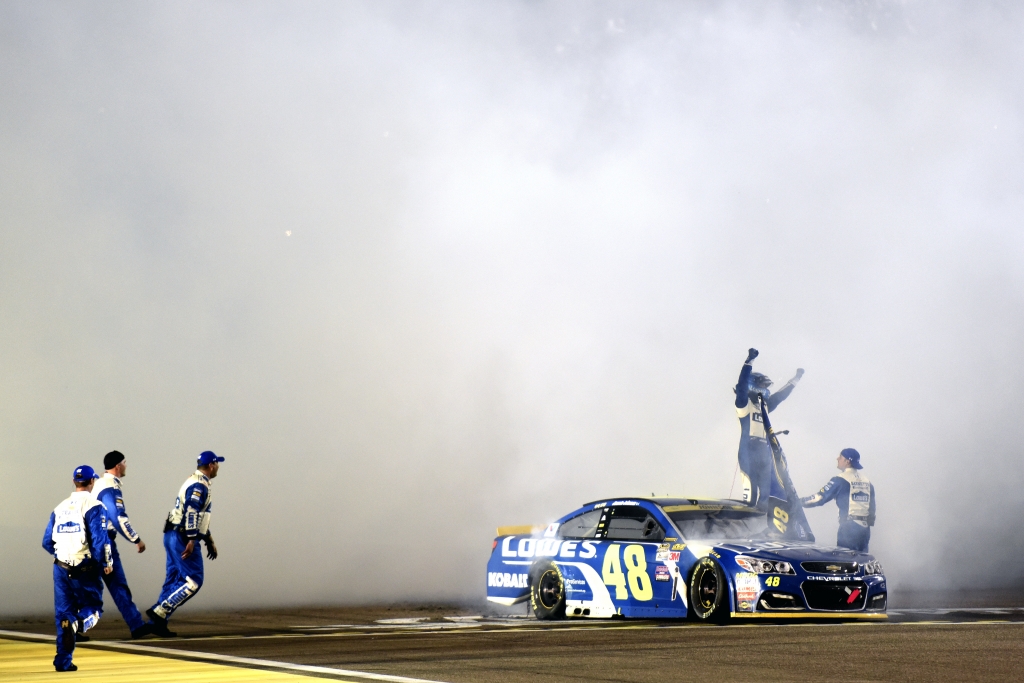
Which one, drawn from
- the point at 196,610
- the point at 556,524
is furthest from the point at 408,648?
the point at 196,610

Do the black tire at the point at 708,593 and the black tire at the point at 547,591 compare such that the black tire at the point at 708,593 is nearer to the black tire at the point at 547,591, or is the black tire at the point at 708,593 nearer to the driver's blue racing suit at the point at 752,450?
the black tire at the point at 547,591

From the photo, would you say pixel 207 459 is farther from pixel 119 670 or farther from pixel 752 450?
pixel 752 450

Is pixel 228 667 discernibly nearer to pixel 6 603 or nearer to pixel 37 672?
pixel 37 672

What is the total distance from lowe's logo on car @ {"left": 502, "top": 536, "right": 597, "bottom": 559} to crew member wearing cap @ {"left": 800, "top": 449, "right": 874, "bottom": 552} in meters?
3.08

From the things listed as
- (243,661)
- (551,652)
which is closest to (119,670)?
(243,661)

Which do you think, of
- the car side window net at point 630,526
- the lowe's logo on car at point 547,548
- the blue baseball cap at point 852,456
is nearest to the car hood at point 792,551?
the car side window net at point 630,526

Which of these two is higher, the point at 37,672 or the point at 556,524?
the point at 556,524

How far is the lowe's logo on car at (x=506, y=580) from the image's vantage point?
14.2 m

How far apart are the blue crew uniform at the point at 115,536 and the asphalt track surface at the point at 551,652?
0.28 metres

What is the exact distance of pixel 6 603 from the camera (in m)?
17.8

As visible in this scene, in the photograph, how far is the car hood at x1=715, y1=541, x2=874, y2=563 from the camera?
473 inches

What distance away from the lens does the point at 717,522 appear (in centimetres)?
1327

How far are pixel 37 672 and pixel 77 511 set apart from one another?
4.31ft

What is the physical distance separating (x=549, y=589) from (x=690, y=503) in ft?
5.94
